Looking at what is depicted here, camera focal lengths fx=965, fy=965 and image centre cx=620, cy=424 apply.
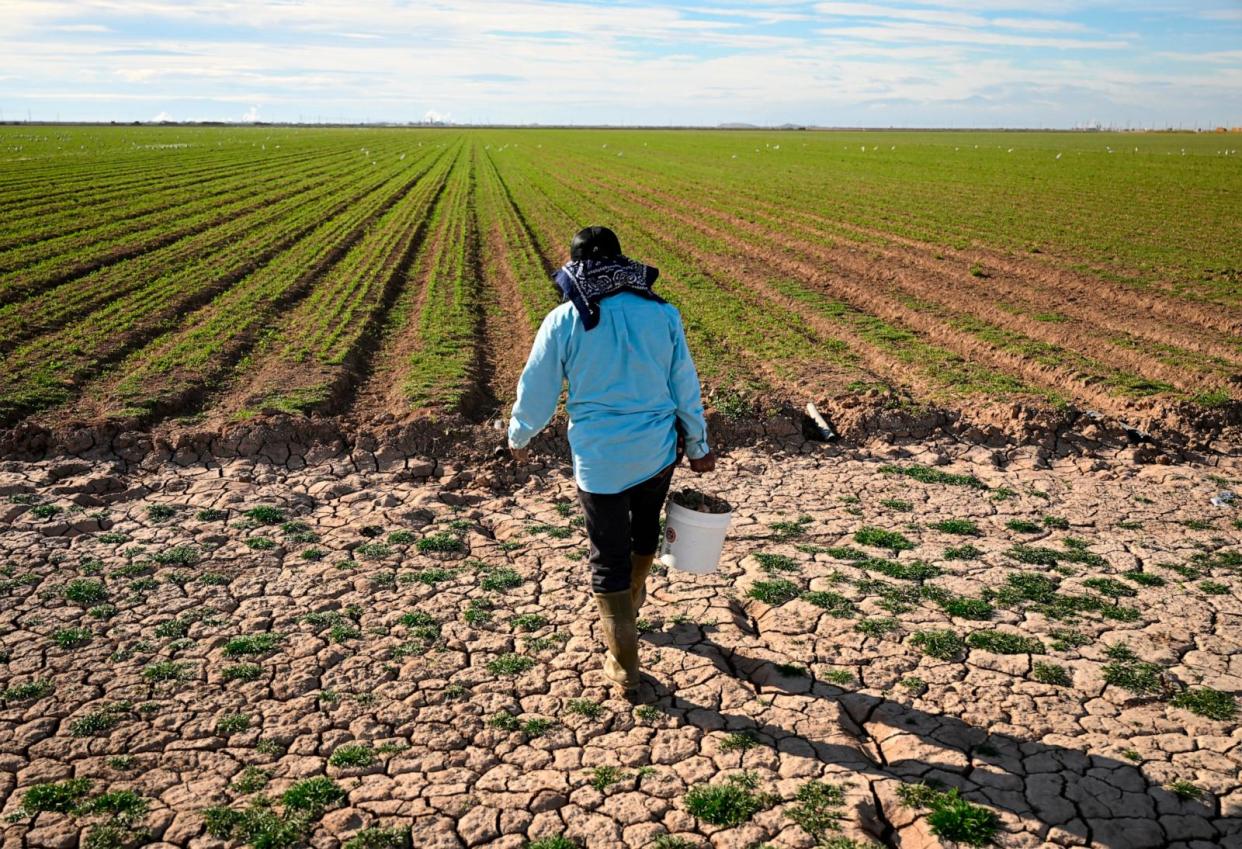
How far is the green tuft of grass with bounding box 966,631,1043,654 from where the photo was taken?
5.37m

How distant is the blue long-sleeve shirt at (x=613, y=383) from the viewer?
Result: 4332mm

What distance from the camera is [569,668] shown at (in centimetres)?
520

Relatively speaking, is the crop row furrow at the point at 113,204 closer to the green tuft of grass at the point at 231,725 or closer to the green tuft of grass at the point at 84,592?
the green tuft of grass at the point at 84,592

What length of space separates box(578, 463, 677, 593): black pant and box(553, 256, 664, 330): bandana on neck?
2.63 feet

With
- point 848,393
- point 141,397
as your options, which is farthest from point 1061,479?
point 141,397

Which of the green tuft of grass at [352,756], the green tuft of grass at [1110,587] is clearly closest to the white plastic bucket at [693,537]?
the green tuft of grass at [352,756]

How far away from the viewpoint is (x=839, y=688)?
16.4 ft

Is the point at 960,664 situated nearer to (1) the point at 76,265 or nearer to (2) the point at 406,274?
(2) the point at 406,274

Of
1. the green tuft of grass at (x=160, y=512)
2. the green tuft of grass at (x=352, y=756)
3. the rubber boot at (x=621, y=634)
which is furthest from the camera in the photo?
the green tuft of grass at (x=160, y=512)

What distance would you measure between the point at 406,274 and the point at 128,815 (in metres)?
14.2

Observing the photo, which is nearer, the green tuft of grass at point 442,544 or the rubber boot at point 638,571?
the rubber boot at point 638,571

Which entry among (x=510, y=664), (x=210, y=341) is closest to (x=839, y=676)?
(x=510, y=664)

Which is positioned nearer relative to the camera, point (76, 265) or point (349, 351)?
point (349, 351)

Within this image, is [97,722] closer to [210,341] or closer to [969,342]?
[210,341]
